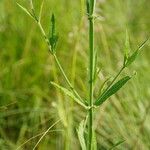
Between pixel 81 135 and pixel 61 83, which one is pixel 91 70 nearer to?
pixel 81 135

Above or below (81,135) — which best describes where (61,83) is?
above

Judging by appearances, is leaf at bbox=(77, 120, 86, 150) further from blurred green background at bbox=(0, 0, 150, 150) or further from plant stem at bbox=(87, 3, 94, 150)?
blurred green background at bbox=(0, 0, 150, 150)

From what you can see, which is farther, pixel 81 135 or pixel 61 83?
pixel 61 83

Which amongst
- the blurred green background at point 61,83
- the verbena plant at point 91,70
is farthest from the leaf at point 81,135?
the blurred green background at point 61,83

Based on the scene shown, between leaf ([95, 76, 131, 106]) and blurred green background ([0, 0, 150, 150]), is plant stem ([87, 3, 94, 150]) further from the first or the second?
blurred green background ([0, 0, 150, 150])

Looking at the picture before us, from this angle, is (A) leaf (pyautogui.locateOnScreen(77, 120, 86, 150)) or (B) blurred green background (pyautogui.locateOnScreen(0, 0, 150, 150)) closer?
(A) leaf (pyautogui.locateOnScreen(77, 120, 86, 150))

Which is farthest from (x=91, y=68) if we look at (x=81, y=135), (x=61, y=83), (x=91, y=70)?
(x=61, y=83)

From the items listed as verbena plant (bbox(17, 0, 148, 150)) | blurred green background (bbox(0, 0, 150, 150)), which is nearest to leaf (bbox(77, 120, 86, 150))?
verbena plant (bbox(17, 0, 148, 150))

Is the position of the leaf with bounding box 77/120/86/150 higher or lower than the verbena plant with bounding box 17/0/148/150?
lower
